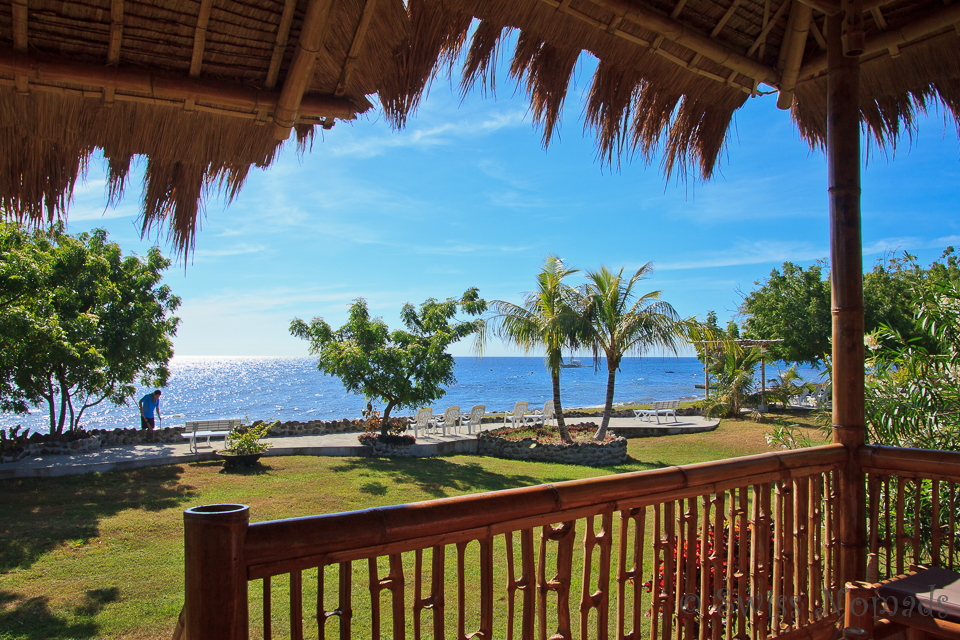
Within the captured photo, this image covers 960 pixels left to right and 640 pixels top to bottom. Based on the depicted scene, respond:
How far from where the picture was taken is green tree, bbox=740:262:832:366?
20.4m

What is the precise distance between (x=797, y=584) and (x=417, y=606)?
173 centimetres

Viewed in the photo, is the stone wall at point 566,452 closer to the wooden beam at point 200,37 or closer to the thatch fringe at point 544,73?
the thatch fringe at point 544,73

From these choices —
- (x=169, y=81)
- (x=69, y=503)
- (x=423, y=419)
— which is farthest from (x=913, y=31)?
(x=423, y=419)

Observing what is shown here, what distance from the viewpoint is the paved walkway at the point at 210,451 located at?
9.07m

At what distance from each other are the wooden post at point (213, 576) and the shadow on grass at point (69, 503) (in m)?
5.73

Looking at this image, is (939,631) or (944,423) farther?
(944,423)

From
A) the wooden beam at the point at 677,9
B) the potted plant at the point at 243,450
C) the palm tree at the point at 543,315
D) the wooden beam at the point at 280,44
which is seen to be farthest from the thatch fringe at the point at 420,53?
the palm tree at the point at 543,315

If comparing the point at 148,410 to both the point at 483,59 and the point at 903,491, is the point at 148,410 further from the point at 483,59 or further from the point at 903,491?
the point at 903,491

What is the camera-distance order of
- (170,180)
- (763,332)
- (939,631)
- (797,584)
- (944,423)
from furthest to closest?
1. (763,332)
2. (944,423)
3. (170,180)
4. (797,584)
5. (939,631)

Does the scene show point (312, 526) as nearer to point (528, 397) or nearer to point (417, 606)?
point (417, 606)

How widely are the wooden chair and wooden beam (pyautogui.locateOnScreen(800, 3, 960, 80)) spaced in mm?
2339

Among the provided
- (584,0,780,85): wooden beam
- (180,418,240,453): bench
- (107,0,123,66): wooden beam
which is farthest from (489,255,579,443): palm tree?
(107,0,123,66): wooden beam

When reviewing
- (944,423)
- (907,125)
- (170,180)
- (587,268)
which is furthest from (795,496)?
(587,268)

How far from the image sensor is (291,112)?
2.23 m
